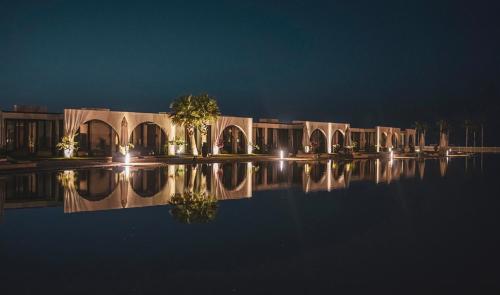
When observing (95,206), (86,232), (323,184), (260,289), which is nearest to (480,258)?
(260,289)

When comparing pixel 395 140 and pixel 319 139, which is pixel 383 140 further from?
pixel 319 139

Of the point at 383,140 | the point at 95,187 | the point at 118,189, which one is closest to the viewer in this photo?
the point at 118,189

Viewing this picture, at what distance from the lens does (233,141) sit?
4328cm

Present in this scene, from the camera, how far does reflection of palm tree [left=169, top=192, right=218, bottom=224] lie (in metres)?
9.61

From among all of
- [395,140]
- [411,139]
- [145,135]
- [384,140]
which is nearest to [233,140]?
[145,135]

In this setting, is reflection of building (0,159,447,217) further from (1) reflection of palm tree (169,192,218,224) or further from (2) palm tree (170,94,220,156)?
(2) palm tree (170,94,220,156)

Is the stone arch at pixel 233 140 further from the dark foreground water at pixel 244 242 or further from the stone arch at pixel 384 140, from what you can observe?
the dark foreground water at pixel 244 242

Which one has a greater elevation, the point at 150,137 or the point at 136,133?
the point at 136,133

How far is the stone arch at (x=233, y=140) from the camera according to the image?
42.6 metres

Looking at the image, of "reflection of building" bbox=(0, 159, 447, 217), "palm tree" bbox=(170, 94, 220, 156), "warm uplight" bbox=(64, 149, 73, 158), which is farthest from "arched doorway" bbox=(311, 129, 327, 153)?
"reflection of building" bbox=(0, 159, 447, 217)

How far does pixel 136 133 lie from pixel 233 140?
9858 mm

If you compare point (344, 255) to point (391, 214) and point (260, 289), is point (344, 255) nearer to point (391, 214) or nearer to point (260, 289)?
point (260, 289)

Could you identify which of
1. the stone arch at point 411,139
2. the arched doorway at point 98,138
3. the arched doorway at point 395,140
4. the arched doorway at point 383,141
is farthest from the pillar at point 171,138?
the stone arch at point 411,139

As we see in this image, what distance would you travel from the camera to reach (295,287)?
532cm
